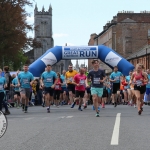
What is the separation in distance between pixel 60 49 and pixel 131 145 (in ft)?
77.1

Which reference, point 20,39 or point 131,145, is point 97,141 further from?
point 20,39

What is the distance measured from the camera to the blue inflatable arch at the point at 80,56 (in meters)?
33.1

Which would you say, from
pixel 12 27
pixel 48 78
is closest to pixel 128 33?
pixel 12 27

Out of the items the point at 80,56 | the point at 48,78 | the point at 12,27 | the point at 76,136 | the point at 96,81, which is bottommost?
the point at 76,136

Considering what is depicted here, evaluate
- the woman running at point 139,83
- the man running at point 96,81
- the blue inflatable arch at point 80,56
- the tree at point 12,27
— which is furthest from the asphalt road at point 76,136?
the tree at point 12,27

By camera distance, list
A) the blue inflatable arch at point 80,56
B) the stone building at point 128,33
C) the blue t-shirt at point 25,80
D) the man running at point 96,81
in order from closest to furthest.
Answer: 1. the man running at point 96,81
2. the blue t-shirt at point 25,80
3. the blue inflatable arch at point 80,56
4. the stone building at point 128,33

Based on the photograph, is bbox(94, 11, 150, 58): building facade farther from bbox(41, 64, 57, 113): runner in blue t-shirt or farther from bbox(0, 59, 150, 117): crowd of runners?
bbox(41, 64, 57, 113): runner in blue t-shirt

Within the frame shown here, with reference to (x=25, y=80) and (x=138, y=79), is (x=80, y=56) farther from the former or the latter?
(x=138, y=79)

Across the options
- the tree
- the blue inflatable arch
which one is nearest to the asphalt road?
the blue inflatable arch

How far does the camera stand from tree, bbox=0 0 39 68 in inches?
1683

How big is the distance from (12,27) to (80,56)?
1067 cm

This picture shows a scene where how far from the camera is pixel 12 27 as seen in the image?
43.1 meters

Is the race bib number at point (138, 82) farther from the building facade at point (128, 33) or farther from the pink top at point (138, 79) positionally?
the building facade at point (128, 33)

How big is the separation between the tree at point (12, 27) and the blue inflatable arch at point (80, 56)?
32.3 ft
